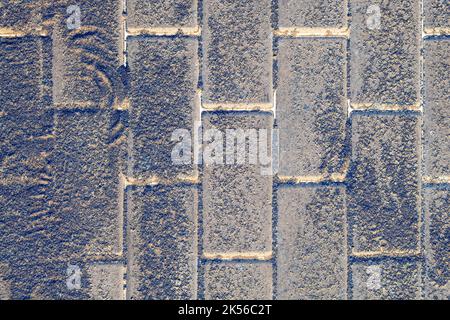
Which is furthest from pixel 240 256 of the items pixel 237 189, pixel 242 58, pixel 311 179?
pixel 242 58

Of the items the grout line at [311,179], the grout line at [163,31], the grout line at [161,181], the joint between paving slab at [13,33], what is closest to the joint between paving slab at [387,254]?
the grout line at [311,179]

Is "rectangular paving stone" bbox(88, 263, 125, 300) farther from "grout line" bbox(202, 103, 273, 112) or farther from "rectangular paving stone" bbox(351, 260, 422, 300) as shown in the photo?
"rectangular paving stone" bbox(351, 260, 422, 300)

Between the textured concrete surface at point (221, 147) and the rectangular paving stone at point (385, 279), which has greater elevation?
the textured concrete surface at point (221, 147)

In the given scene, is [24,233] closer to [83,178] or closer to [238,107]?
[83,178]

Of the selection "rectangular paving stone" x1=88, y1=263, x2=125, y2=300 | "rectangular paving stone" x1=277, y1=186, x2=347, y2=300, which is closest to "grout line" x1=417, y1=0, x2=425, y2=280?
"rectangular paving stone" x1=277, y1=186, x2=347, y2=300

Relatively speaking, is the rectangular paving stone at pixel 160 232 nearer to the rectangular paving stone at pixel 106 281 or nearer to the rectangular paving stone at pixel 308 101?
the rectangular paving stone at pixel 106 281
